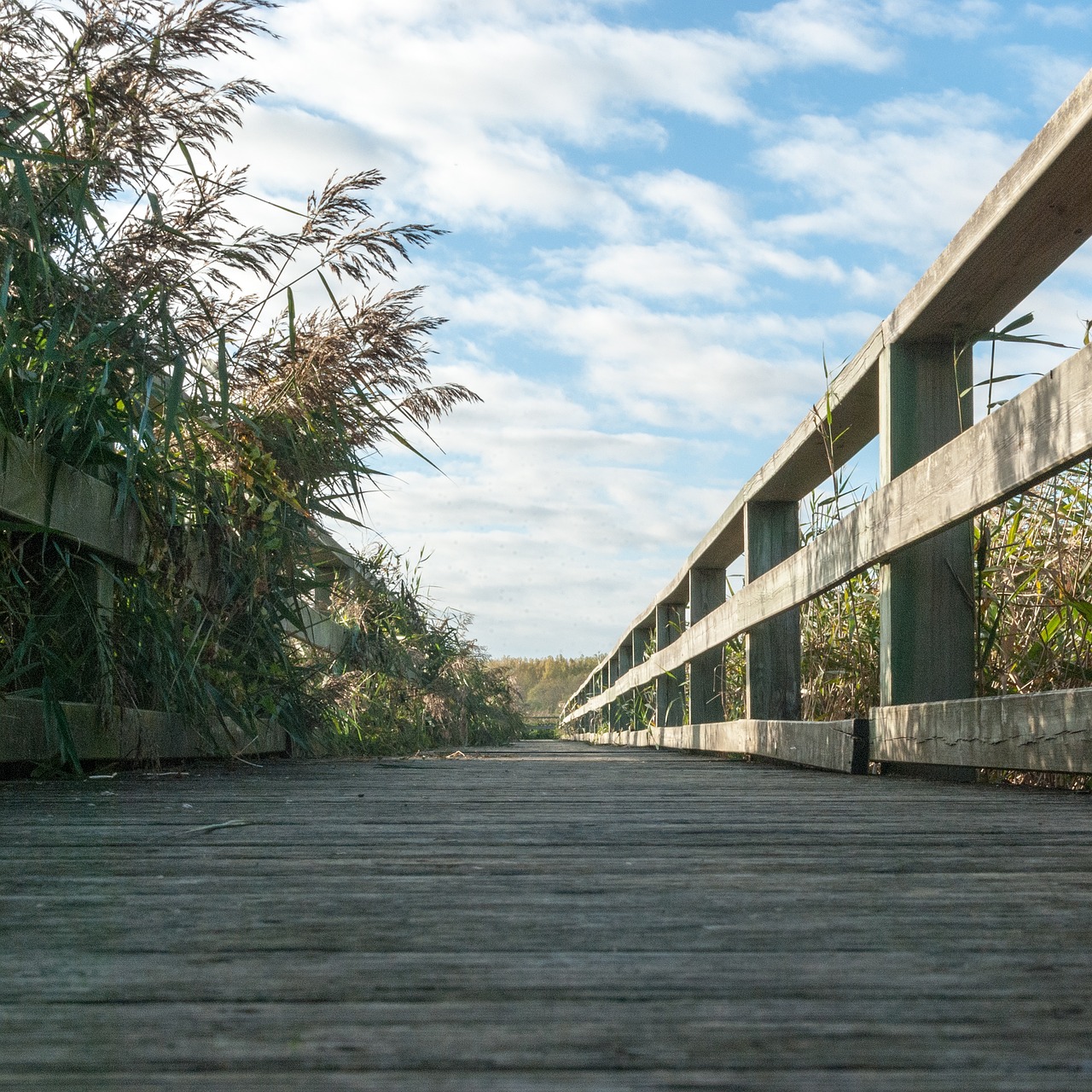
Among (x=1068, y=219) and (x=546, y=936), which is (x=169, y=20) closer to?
(x=1068, y=219)

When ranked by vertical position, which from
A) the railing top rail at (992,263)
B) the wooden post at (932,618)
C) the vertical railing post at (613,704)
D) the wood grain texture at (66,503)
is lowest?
the vertical railing post at (613,704)

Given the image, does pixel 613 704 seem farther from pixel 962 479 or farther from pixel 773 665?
pixel 962 479

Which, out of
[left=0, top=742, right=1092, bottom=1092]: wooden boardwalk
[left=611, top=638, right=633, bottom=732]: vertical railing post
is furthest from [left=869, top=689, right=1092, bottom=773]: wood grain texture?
[left=611, top=638, right=633, bottom=732]: vertical railing post

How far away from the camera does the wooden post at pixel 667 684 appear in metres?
7.23

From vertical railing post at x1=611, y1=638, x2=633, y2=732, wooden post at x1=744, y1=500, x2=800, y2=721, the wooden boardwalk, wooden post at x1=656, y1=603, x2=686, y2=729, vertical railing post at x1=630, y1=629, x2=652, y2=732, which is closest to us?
the wooden boardwalk

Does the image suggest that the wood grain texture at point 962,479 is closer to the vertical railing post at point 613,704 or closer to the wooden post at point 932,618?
the wooden post at point 932,618

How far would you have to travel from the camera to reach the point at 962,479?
2.17m

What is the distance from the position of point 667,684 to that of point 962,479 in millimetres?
5258

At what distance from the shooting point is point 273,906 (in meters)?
1.05

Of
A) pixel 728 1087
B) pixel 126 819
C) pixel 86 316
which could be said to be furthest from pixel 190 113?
pixel 728 1087

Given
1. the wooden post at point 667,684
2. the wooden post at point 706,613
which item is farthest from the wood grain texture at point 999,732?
the wooden post at point 667,684

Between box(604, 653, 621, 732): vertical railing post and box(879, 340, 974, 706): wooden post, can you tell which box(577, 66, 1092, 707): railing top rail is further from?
box(604, 653, 621, 732): vertical railing post

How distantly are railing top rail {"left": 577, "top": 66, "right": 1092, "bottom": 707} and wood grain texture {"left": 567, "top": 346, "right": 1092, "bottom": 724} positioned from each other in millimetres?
392

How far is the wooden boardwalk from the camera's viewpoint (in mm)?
619
